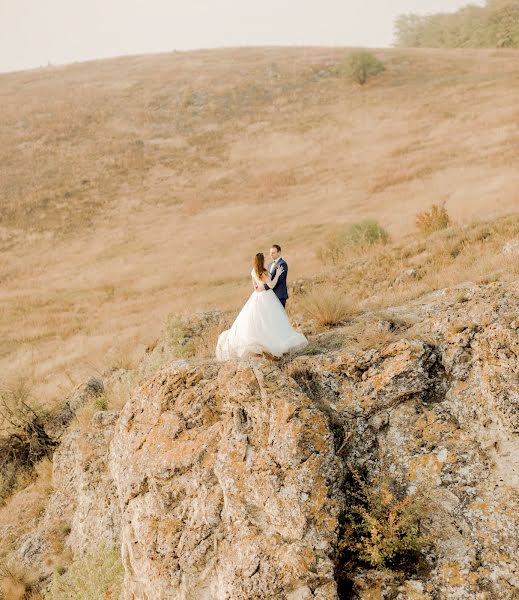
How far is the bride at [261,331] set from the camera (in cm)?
760

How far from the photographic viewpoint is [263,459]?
214 inches

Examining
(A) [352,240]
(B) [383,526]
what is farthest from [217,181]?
(B) [383,526]

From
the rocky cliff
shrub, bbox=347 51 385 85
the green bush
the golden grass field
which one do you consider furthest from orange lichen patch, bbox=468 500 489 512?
the green bush

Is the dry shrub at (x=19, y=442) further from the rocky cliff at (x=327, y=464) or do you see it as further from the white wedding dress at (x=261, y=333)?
the white wedding dress at (x=261, y=333)

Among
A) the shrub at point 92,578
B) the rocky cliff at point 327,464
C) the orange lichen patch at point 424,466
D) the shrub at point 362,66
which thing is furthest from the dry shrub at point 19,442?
the shrub at point 362,66

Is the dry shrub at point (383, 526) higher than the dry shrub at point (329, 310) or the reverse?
the reverse

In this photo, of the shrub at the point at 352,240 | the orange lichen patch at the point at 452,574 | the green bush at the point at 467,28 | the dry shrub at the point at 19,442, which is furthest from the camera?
the green bush at the point at 467,28

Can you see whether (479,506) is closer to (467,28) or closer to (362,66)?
(362,66)

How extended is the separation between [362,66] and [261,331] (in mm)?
57968

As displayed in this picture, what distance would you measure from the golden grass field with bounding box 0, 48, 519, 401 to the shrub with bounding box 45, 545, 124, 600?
5.93m

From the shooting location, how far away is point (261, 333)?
7.77 m

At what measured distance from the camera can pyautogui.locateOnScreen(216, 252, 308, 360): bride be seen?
24.9 ft

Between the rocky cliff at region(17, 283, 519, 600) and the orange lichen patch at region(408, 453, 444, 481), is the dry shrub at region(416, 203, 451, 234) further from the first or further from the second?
the orange lichen patch at region(408, 453, 444, 481)

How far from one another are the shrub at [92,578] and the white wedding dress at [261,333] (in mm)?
3344
